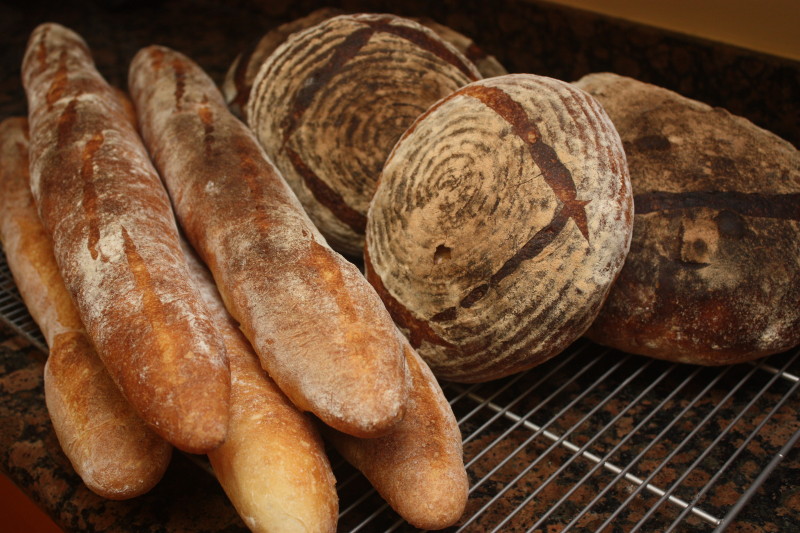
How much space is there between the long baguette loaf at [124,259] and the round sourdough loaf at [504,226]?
30 cm

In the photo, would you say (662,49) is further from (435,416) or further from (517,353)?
(435,416)

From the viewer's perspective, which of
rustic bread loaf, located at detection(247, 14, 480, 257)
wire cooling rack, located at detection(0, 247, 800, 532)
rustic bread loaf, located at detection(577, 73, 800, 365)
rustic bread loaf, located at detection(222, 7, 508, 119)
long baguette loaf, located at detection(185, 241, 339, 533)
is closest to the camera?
long baguette loaf, located at detection(185, 241, 339, 533)

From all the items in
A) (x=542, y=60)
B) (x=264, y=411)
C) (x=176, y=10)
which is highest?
(x=542, y=60)

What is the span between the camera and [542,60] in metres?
1.56

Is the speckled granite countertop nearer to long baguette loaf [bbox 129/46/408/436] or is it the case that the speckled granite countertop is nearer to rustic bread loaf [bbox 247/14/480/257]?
long baguette loaf [bbox 129/46/408/436]

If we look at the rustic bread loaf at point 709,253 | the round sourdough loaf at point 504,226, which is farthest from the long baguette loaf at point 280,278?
the rustic bread loaf at point 709,253

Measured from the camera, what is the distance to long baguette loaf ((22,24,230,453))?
750 mm

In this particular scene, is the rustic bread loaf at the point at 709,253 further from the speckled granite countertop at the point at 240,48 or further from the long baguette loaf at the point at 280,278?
the long baguette loaf at the point at 280,278

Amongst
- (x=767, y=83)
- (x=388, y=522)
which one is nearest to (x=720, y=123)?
(x=767, y=83)

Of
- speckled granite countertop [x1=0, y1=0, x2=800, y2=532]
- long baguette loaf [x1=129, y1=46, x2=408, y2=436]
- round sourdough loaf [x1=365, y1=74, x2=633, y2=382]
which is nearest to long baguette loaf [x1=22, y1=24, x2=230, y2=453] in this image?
long baguette loaf [x1=129, y1=46, x2=408, y2=436]

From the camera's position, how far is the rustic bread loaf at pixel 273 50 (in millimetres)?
1447

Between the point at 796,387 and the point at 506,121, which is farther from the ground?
the point at 506,121

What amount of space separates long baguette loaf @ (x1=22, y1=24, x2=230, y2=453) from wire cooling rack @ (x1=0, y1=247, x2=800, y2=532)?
23 centimetres

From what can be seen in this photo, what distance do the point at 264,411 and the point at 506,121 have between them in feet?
1.54
